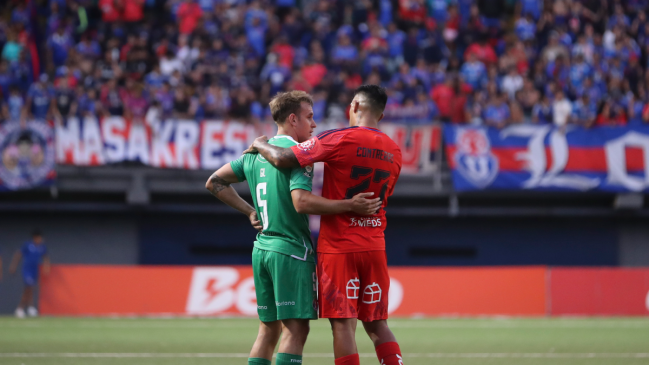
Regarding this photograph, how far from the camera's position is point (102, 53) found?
1928 cm

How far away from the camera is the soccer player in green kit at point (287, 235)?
5.09m

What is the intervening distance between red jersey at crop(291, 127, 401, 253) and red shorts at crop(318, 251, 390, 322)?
0.23 ft

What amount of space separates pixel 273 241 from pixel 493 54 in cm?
1644

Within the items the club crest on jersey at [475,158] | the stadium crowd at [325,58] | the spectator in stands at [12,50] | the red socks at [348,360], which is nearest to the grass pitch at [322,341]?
the red socks at [348,360]

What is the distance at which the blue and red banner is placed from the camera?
17.4m

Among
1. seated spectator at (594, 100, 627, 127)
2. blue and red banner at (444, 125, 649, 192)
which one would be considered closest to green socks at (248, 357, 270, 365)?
blue and red banner at (444, 125, 649, 192)

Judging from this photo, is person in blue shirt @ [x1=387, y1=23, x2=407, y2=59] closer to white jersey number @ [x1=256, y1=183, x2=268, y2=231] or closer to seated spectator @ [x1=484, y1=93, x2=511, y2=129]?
seated spectator @ [x1=484, y1=93, x2=511, y2=129]

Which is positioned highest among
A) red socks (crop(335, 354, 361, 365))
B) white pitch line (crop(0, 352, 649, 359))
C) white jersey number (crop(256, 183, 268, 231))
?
white jersey number (crop(256, 183, 268, 231))

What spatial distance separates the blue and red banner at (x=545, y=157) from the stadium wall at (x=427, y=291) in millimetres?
2287

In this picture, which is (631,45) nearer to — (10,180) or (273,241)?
(10,180)

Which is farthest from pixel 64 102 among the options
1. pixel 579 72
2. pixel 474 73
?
pixel 579 72

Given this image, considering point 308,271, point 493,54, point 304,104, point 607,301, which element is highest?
point 493,54

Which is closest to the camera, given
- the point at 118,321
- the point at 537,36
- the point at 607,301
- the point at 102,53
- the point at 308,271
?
the point at 308,271

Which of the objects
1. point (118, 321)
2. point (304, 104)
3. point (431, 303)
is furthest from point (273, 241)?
point (431, 303)
